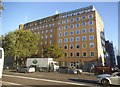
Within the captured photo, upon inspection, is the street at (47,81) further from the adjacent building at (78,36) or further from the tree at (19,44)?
the adjacent building at (78,36)

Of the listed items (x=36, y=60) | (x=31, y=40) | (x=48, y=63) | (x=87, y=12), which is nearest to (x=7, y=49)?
(x=31, y=40)

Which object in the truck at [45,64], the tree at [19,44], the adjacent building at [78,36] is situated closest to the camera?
the truck at [45,64]

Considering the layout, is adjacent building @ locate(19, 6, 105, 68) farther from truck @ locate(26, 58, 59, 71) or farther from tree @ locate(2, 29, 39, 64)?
truck @ locate(26, 58, 59, 71)

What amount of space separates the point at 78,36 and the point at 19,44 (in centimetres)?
2291

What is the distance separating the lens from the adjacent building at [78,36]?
215 feet

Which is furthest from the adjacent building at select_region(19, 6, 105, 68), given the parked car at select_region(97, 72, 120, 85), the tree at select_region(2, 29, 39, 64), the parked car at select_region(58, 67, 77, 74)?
the parked car at select_region(97, 72, 120, 85)

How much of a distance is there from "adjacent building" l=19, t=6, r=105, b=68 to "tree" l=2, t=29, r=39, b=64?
14726 millimetres

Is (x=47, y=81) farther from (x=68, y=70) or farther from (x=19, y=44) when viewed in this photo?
(x=19, y=44)

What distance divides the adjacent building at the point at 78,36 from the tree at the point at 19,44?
1473cm

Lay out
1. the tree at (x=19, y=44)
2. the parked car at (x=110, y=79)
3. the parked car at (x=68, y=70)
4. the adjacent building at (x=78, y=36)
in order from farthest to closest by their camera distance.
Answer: the adjacent building at (x=78, y=36) → the tree at (x=19, y=44) → the parked car at (x=68, y=70) → the parked car at (x=110, y=79)

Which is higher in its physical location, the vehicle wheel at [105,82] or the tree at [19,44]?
the tree at [19,44]

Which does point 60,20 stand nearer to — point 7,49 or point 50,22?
point 50,22

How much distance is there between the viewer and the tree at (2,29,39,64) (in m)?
58.8

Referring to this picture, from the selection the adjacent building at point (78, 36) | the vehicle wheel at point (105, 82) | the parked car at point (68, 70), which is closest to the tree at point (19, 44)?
the adjacent building at point (78, 36)
